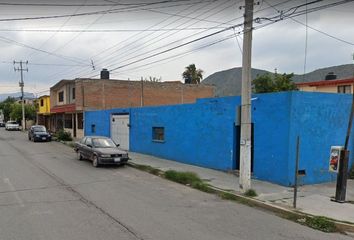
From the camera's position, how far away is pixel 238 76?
58.3m

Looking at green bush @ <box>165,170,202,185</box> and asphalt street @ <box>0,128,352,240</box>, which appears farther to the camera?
green bush @ <box>165,170,202,185</box>

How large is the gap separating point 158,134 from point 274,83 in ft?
56.5

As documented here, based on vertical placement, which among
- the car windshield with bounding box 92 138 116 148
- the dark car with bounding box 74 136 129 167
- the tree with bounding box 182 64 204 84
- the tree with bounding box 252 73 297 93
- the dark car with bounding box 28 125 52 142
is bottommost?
the dark car with bounding box 28 125 52 142

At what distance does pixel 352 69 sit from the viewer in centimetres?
3831

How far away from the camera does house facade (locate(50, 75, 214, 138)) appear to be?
1547 inches

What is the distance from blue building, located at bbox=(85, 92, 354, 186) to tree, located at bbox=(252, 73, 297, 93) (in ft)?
53.6

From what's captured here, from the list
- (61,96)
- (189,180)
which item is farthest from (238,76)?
(189,180)

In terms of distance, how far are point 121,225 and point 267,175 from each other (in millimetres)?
7491

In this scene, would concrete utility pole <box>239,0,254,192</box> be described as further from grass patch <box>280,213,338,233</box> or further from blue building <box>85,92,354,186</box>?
grass patch <box>280,213,338,233</box>

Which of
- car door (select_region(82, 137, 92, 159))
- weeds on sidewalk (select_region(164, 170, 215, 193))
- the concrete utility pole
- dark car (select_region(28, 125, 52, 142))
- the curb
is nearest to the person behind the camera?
the curb

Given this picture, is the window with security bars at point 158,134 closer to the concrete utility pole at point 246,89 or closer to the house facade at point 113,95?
the concrete utility pole at point 246,89

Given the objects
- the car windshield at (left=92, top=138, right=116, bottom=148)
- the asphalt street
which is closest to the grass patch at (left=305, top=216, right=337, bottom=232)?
the asphalt street

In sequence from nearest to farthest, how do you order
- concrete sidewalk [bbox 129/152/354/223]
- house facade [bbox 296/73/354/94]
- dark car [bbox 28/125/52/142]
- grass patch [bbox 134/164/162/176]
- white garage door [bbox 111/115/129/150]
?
concrete sidewalk [bbox 129/152/354/223], grass patch [bbox 134/164/162/176], white garage door [bbox 111/115/129/150], house facade [bbox 296/73/354/94], dark car [bbox 28/125/52/142]

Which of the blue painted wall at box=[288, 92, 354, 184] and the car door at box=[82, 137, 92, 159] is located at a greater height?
the blue painted wall at box=[288, 92, 354, 184]
